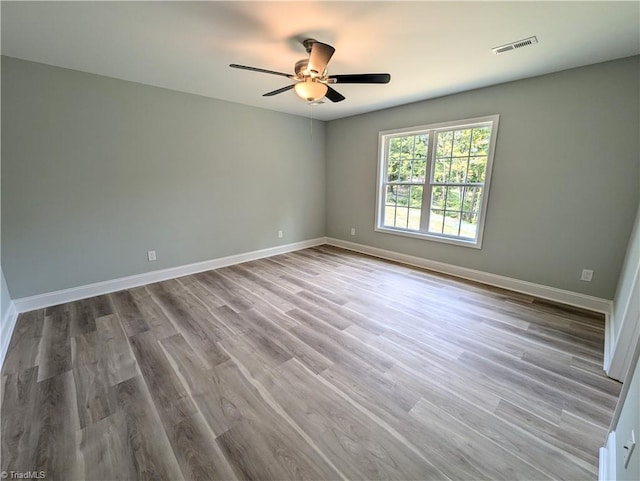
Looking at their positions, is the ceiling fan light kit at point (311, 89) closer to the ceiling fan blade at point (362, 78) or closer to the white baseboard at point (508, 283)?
the ceiling fan blade at point (362, 78)

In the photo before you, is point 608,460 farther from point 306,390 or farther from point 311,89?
point 311,89

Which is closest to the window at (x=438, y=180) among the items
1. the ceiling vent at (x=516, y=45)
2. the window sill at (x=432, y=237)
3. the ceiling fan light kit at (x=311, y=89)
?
the window sill at (x=432, y=237)

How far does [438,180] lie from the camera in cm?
377

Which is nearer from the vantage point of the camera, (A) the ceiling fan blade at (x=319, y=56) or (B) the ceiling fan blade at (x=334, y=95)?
(A) the ceiling fan blade at (x=319, y=56)

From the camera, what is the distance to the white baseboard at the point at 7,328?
202cm

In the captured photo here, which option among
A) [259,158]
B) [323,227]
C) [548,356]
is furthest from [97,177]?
[548,356]

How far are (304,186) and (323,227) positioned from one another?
1.00 metres

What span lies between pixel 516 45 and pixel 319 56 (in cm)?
167

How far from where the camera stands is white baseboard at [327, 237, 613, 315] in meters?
2.72

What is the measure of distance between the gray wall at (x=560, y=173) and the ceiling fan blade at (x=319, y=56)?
7.47 ft

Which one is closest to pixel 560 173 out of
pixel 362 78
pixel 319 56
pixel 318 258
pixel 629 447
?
pixel 362 78

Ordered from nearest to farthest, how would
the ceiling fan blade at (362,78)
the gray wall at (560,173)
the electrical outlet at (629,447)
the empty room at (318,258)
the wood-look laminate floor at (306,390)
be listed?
1. the electrical outlet at (629,447)
2. the wood-look laminate floor at (306,390)
3. the empty room at (318,258)
4. the ceiling fan blade at (362,78)
5. the gray wall at (560,173)

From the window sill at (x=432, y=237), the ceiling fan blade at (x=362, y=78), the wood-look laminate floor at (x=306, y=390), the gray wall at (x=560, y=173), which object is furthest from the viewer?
the window sill at (x=432, y=237)

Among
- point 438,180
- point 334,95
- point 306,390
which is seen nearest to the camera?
point 306,390
